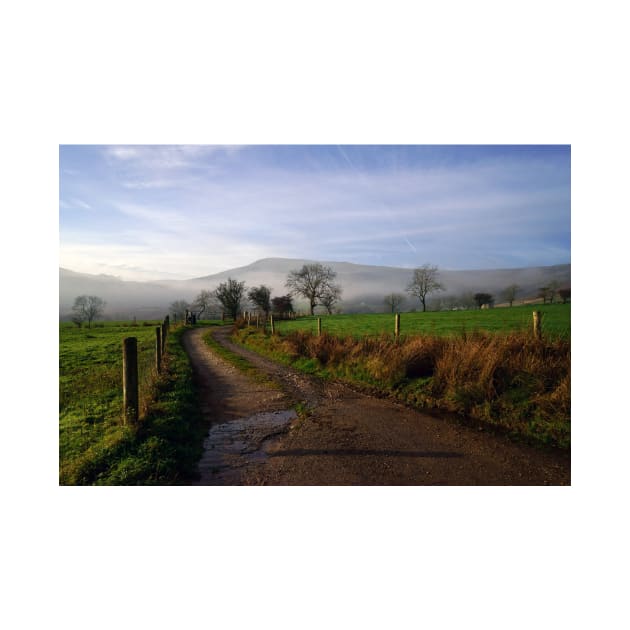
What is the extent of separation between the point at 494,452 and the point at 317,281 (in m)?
48.4

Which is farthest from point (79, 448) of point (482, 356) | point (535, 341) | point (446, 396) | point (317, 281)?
point (317, 281)

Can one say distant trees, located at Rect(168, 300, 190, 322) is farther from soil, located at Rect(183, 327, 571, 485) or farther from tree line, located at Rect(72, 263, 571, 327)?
soil, located at Rect(183, 327, 571, 485)

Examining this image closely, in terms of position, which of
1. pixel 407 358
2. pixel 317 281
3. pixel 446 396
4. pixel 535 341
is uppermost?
pixel 317 281

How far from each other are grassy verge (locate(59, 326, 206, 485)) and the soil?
0.39 meters

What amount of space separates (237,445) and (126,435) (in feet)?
5.64

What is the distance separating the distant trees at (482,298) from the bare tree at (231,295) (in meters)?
31.7

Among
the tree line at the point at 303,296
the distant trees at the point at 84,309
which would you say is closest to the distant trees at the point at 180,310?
the tree line at the point at 303,296

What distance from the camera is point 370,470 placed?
4664mm

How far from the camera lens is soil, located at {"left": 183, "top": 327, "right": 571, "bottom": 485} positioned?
4.62 metres

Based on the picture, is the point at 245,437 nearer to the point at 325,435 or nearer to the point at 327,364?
the point at 325,435

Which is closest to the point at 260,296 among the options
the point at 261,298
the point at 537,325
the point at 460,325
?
the point at 261,298

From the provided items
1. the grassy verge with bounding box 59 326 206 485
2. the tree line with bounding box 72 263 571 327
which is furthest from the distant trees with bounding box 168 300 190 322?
the grassy verge with bounding box 59 326 206 485

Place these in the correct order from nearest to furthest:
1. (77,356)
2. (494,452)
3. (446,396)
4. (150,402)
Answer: (494,452) < (150,402) < (446,396) < (77,356)

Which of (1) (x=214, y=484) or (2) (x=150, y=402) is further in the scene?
(2) (x=150, y=402)
